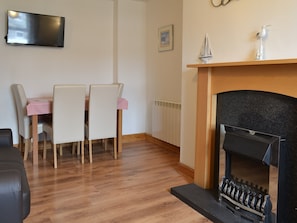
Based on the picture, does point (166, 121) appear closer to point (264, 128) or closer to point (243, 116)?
point (243, 116)

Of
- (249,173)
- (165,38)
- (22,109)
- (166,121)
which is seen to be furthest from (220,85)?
(22,109)

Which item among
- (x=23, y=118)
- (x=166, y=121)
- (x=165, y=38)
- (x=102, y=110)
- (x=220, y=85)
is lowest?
(x=166, y=121)

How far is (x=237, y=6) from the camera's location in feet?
8.29

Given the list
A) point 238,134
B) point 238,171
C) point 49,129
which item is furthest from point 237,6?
point 49,129

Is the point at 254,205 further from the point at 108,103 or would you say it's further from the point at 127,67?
the point at 127,67

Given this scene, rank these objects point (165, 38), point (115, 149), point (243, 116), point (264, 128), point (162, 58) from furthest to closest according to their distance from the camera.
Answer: point (162, 58) < point (165, 38) < point (115, 149) < point (243, 116) < point (264, 128)

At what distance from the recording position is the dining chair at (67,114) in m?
3.39

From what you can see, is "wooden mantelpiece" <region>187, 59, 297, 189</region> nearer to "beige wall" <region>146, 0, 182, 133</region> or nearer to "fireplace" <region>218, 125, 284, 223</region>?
"fireplace" <region>218, 125, 284, 223</region>

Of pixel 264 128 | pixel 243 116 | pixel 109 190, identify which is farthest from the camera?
pixel 109 190

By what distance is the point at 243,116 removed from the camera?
2436mm

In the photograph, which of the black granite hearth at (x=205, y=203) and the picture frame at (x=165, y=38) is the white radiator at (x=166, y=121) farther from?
the black granite hearth at (x=205, y=203)

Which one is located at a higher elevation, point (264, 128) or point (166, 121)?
point (264, 128)

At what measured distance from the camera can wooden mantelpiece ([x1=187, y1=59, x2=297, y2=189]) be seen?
2.02 m

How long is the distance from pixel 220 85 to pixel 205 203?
105 cm
